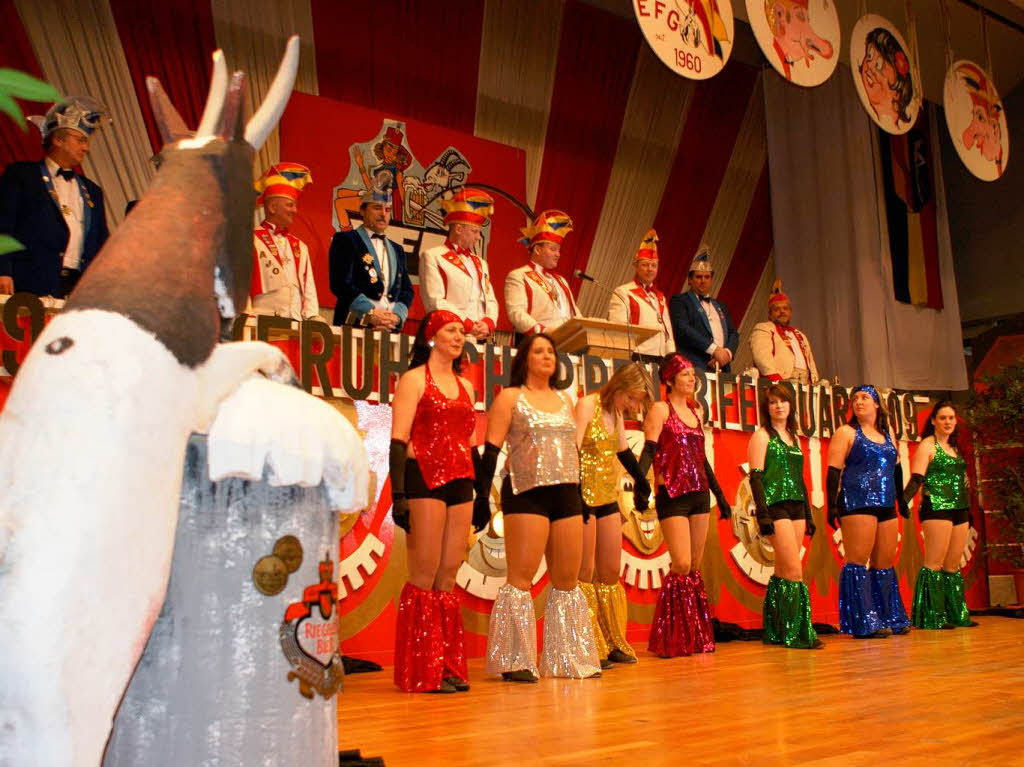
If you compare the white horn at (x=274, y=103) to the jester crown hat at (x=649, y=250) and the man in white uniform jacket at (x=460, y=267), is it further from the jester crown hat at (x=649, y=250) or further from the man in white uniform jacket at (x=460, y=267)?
the jester crown hat at (x=649, y=250)

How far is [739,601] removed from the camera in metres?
6.28

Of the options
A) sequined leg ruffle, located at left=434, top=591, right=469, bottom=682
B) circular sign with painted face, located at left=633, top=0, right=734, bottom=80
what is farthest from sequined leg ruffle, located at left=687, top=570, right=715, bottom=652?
circular sign with painted face, located at left=633, top=0, right=734, bottom=80

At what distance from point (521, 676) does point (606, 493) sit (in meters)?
1.03

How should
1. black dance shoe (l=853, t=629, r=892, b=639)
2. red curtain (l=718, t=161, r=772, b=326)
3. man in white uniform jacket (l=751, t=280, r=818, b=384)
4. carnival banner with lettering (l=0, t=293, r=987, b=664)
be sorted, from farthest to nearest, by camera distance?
1. red curtain (l=718, t=161, r=772, b=326)
2. man in white uniform jacket (l=751, t=280, r=818, b=384)
3. black dance shoe (l=853, t=629, r=892, b=639)
4. carnival banner with lettering (l=0, t=293, r=987, b=664)

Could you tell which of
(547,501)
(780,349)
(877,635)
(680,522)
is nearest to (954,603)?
(877,635)

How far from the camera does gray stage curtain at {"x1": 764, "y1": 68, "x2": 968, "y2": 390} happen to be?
986cm

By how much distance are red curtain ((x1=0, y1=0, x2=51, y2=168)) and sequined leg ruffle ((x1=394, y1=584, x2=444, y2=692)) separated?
4.59 meters

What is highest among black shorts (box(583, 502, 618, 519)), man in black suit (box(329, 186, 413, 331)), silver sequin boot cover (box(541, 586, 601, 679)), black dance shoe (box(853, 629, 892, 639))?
man in black suit (box(329, 186, 413, 331))

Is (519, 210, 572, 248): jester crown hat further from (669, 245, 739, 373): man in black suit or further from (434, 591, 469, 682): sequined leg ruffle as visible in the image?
(434, 591, 469, 682): sequined leg ruffle

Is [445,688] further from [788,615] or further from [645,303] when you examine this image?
[645,303]

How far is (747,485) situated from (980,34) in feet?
26.4

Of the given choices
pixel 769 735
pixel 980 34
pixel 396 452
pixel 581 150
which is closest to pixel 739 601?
pixel 396 452

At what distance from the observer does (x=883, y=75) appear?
26.2 ft

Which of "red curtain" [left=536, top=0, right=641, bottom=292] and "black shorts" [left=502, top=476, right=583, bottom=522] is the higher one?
"red curtain" [left=536, top=0, right=641, bottom=292]
